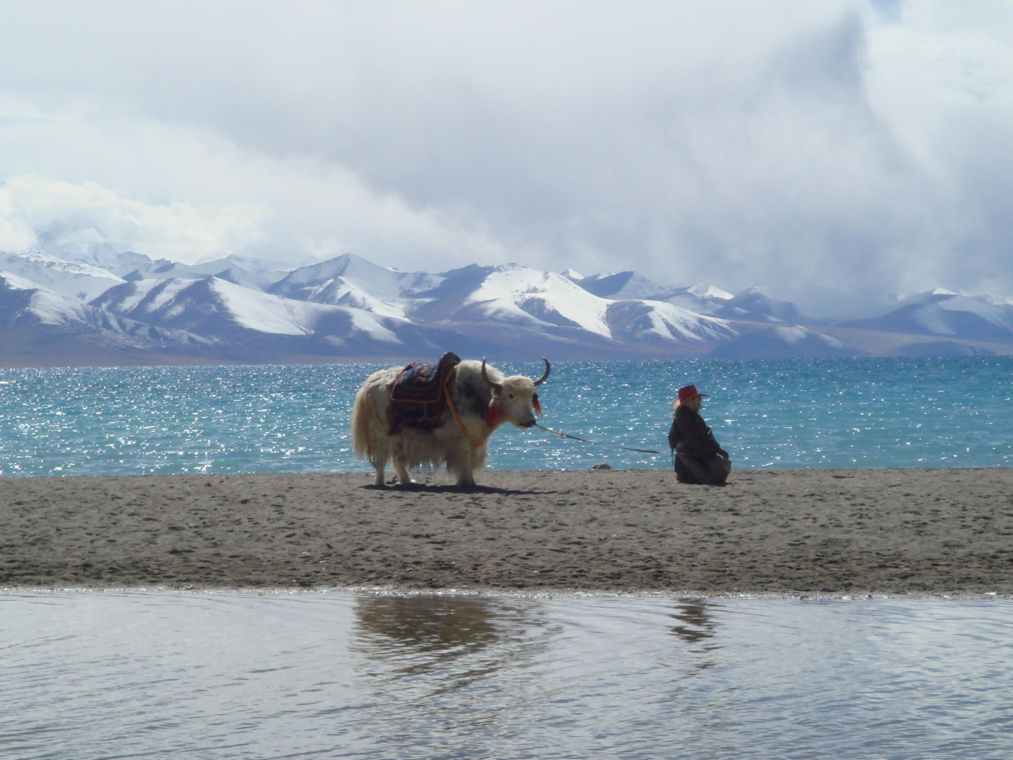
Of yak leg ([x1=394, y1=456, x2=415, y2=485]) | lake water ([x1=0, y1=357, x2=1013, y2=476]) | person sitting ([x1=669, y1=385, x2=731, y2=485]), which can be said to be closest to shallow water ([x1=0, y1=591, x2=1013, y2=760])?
yak leg ([x1=394, y1=456, x2=415, y2=485])

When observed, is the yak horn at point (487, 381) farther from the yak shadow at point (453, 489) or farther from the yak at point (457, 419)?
the yak shadow at point (453, 489)

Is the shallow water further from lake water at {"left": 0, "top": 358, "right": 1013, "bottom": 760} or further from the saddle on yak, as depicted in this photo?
the saddle on yak

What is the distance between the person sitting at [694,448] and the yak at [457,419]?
1.43m

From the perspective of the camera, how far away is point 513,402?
42.3ft

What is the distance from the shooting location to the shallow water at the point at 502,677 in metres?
5.02

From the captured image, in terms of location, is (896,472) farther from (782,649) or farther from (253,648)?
(253,648)

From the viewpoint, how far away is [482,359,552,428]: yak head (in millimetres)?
12805

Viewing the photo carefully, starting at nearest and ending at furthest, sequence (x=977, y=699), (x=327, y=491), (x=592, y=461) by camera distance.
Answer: (x=977, y=699) < (x=327, y=491) < (x=592, y=461)

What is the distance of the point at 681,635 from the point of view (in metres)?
6.77

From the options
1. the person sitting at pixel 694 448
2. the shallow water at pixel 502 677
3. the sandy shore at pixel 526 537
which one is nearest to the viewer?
the shallow water at pixel 502 677

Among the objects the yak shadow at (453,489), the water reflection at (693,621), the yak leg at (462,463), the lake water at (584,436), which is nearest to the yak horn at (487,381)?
the yak leg at (462,463)

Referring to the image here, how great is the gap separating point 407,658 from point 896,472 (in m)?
10.1

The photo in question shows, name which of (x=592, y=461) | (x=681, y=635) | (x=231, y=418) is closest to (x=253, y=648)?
(x=681, y=635)

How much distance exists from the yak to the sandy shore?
34 centimetres
